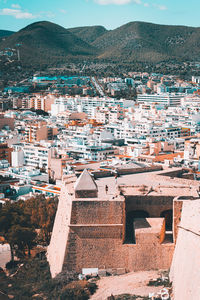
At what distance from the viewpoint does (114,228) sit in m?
13.6

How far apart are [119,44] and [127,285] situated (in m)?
144

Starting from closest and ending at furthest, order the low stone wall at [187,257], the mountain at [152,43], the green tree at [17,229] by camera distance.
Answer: the low stone wall at [187,257], the green tree at [17,229], the mountain at [152,43]

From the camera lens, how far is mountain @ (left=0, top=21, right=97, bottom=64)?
432 ft

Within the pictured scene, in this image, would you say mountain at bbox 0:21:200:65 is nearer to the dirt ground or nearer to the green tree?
the green tree

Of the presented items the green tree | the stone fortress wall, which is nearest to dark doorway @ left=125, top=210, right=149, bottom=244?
the stone fortress wall

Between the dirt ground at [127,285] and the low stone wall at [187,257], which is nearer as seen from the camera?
the low stone wall at [187,257]

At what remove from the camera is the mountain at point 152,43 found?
134 meters

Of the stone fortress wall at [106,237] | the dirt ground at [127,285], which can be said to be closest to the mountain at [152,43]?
the stone fortress wall at [106,237]

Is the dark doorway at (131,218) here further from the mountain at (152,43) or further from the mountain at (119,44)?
the mountain at (152,43)

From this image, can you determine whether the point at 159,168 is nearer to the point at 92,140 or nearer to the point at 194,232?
the point at 194,232

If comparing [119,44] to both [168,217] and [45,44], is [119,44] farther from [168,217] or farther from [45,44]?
[168,217]

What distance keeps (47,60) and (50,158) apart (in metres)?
92.4

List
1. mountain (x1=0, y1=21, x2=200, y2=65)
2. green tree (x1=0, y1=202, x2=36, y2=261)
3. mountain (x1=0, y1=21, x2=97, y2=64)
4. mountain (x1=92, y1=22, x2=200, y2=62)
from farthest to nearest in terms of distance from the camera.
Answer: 1. mountain (x1=92, y1=22, x2=200, y2=62)
2. mountain (x1=0, y1=21, x2=97, y2=64)
3. mountain (x1=0, y1=21, x2=200, y2=65)
4. green tree (x1=0, y1=202, x2=36, y2=261)

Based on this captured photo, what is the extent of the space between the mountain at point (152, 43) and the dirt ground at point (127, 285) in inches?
4496
